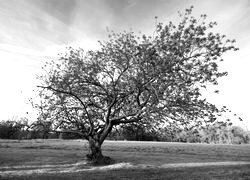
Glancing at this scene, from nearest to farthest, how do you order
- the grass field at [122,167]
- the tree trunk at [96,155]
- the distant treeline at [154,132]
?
1. the grass field at [122,167]
2. the distant treeline at [154,132]
3. the tree trunk at [96,155]

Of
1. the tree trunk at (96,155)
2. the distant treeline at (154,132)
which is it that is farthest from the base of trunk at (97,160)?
the distant treeline at (154,132)

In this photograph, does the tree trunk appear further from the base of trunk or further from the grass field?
the grass field

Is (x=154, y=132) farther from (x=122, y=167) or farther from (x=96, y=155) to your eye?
(x=96, y=155)

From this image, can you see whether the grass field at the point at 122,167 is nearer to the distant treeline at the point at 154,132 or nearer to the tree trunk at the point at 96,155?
the tree trunk at the point at 96,155

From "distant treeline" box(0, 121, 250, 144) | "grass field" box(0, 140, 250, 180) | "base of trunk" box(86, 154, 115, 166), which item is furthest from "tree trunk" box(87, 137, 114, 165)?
"distant treeline" box(0, 121, 250, 144)

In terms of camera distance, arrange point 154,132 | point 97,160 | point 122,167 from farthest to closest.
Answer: point 97,160, point 154,132, point 122,167

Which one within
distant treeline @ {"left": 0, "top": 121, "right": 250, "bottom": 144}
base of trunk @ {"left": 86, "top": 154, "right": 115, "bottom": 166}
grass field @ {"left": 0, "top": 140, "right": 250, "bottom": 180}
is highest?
distant treeline @ {"left": 0, "top": 121, "right": 250, "bottom": 144}

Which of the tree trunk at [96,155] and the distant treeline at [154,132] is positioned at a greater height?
the distant treeline at [154,132]

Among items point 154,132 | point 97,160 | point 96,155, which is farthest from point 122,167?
point 154,132

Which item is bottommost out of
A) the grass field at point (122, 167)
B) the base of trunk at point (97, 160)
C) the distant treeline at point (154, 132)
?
the grass field at point (122, 167)

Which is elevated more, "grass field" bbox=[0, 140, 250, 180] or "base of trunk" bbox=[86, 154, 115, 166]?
"base of trunk" bbox=[86, 154, 115, 166]

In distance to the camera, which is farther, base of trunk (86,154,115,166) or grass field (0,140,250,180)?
base of trunk (86,154,115,166)

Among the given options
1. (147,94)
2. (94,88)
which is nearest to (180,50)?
(147,94)

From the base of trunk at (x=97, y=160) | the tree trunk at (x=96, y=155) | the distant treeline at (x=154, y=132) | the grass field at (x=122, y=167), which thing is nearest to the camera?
the grass field at (x=122, y=167)
